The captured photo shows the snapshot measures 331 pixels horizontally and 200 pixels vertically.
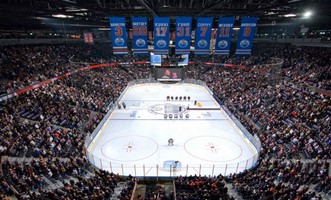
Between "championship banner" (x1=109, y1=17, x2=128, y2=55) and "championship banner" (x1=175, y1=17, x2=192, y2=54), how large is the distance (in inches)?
226

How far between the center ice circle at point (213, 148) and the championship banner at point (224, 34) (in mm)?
10390

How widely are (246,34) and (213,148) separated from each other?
13170 mm

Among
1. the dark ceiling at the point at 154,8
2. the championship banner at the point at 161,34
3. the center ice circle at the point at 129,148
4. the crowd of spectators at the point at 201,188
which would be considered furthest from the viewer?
the championship banner at the point at 161,34

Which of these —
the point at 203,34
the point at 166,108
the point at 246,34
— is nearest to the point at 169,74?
the point at 166,108

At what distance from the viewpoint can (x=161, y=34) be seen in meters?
21.8

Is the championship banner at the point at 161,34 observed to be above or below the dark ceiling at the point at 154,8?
below

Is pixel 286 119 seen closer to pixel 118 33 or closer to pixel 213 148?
pixel 213 148

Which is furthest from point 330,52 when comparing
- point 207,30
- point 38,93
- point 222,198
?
point 38,93

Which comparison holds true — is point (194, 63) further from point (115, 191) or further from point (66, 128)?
point (115, 191)

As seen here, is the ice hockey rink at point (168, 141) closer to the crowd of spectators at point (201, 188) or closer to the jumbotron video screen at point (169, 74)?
the crowd of spectators at point (201, 188)

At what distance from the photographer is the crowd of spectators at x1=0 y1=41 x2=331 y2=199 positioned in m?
11.2

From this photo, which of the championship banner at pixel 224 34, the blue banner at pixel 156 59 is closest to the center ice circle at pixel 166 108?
the blue banner at pixel 156 59

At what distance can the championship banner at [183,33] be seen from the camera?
21.2 meters

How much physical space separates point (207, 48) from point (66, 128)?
16.9 m
